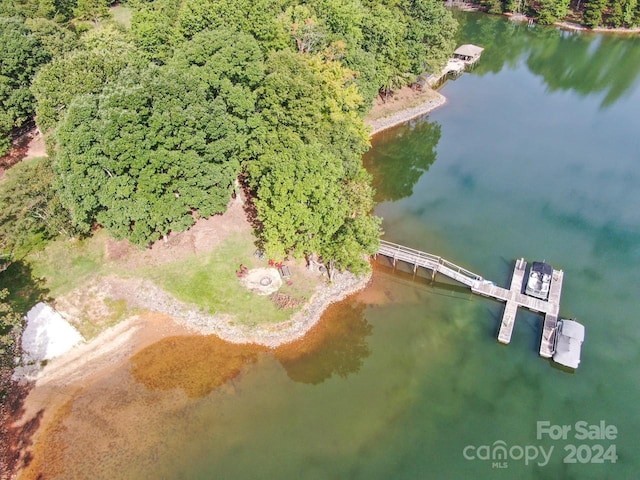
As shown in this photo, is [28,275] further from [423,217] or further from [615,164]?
[615,164]

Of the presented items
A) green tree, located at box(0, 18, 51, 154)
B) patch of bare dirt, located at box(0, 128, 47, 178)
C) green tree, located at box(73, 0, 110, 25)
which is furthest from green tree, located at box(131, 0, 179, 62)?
green tree, located at box(73, 0, 110, 25)

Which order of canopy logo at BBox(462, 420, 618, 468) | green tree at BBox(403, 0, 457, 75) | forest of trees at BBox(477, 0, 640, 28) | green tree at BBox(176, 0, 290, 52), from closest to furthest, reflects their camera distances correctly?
canopy logo at BBox(462, 420, 618, 468), green tree at BBox(176, 0, 290, 52), green tree at BBox(403, 0, 457, 75), forest of trees at BBox(477, 0, 640, 28)

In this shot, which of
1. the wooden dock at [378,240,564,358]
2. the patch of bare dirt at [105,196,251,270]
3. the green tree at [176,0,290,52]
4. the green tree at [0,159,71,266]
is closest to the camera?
the wooden dock at [378,240,564,358]

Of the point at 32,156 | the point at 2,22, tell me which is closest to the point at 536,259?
the point at 32,156

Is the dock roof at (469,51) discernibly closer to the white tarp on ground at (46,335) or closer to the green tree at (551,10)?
the green tree at (551,10)

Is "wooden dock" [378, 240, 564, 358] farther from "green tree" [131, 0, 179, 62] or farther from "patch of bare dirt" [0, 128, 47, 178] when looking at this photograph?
"patch of bare dirt" [0, 128, 47, 178]

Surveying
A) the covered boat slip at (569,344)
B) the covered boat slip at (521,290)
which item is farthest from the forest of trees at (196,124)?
the covered boat slip at (569,344)
